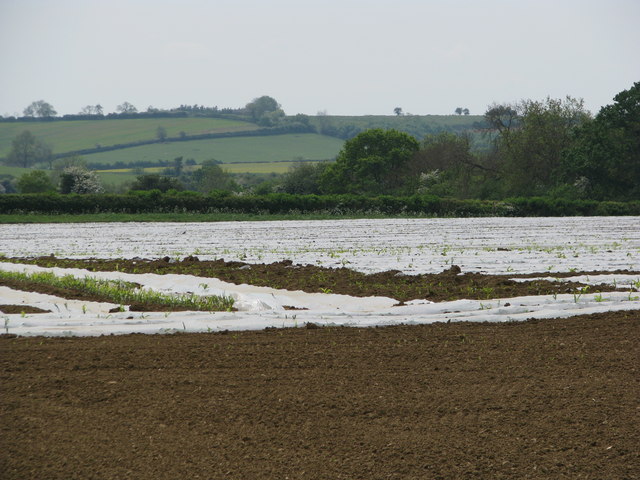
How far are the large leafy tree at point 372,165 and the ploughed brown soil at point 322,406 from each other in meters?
48.0

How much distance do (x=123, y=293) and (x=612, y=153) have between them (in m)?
36.0

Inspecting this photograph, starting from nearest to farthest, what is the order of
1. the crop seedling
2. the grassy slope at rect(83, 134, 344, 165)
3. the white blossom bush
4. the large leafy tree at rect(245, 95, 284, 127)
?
the crop seedling → the white blossom bush → the grassy slope at rect(83, 134, 344, 165) → the large leafy tree at rect(245, 95, 284, 127)

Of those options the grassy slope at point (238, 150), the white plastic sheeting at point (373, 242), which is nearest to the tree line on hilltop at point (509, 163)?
the white plastic sheeting at point (373, 242)

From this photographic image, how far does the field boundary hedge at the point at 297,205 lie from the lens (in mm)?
32875

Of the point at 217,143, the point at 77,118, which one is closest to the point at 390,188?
the point at 217,143

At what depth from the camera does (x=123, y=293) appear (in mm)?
10484

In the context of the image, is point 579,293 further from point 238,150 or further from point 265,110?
point 265,110

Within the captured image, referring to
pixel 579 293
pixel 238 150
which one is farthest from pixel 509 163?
pixel 238 150

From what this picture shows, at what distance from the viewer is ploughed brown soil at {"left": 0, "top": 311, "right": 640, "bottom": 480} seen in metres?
4.61

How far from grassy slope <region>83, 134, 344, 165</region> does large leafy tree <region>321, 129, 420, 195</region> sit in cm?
3211

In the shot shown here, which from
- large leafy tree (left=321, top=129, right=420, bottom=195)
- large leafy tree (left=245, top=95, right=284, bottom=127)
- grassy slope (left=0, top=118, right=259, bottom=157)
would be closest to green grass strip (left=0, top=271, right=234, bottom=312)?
large leafy tree (left=321, top=129, right=420, bottom=195)

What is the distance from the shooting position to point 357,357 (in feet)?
22.6

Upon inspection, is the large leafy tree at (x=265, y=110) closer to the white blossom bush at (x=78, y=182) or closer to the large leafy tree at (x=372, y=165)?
the large leafy tree at (x=372, y=165)

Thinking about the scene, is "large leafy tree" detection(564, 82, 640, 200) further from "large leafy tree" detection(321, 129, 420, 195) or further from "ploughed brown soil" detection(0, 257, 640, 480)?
"ploughed brown soil" detection(0, 257, 640, 480)
